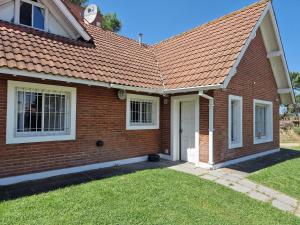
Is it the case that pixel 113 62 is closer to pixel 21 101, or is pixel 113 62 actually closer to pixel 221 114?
pixel 21 101

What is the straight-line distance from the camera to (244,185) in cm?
728

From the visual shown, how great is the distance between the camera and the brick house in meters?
6.94

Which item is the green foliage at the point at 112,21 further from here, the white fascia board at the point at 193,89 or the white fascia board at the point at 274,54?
the white fascia board at the point at 193,89

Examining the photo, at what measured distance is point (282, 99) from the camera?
49.7 feet

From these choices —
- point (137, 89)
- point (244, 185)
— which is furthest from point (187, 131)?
point (244, 185)

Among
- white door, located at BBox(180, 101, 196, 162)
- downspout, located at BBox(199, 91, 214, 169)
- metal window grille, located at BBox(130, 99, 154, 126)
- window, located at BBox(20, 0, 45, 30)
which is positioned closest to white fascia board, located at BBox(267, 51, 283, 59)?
white door, located at BBox(180, 101, 196, 162)

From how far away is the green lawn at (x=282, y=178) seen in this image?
7.20 metres

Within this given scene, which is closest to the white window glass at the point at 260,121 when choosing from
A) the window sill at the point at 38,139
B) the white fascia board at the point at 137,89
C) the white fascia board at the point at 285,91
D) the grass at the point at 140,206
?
the white fascia board at the point at 285,91

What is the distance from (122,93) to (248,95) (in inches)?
229

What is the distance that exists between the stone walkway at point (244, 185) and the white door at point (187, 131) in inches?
22.9

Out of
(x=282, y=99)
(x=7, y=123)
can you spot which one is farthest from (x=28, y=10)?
(x=282, y=99)

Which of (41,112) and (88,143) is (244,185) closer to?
(88,143)

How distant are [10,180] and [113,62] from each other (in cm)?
553

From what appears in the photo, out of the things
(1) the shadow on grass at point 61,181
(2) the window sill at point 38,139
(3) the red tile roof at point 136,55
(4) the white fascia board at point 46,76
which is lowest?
(1) the shadow on grass at point 61,181
